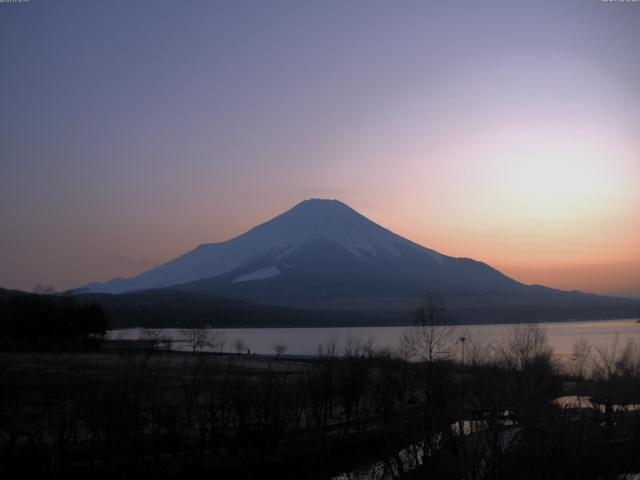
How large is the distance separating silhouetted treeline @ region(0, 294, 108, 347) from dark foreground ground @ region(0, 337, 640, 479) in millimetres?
23931

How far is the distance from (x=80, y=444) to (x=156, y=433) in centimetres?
186

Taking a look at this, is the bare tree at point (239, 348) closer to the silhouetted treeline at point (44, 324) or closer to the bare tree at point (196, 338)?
the bare tree at point (196, 338)

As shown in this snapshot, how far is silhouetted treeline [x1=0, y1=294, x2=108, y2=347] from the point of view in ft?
163

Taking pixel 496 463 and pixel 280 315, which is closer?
pixel 496 463

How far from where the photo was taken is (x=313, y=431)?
20.3 meters

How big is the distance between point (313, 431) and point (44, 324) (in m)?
36.1

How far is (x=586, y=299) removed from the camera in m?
197

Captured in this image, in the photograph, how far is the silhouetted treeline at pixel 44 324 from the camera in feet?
163

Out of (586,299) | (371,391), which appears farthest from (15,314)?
(586,299)

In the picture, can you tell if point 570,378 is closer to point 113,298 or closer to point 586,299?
point 113,298

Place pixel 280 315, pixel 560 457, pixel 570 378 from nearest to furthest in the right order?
pixel 560 457 → pixel 570 378 → pixel 280 315

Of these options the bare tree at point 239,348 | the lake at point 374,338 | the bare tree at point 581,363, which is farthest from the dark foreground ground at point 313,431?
the bare tree at point 239,348

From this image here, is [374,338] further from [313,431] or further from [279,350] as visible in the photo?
[313,431]

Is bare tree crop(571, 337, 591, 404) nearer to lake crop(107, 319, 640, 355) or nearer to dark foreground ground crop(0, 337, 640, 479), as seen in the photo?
dark foreground ground crop(0, 337, 640, 479)
